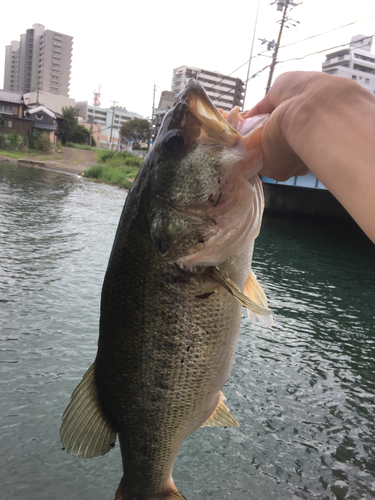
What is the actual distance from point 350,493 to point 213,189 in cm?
396

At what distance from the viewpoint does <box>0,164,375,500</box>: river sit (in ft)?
12.6

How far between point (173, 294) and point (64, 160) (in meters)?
59.0

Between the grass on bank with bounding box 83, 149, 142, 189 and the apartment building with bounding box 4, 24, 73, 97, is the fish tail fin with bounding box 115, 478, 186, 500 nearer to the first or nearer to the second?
the grass on bank with bounding box 83, 149, 142, 189

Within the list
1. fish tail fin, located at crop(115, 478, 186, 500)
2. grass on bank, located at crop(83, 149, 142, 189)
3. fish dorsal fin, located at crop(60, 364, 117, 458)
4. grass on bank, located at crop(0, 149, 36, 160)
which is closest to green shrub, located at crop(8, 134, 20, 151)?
grass on bank, located at crop(0, 149, 36, 160)

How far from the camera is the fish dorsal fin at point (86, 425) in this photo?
1.81m

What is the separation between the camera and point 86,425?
185 cm

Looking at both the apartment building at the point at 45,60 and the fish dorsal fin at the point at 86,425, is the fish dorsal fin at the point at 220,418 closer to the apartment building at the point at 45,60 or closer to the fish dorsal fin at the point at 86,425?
the fish dorsal fin at the point at 86,425

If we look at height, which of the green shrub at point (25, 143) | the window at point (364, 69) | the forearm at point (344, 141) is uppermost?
the window at point (364, 69)

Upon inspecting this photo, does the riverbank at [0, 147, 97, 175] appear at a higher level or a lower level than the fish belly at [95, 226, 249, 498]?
higher

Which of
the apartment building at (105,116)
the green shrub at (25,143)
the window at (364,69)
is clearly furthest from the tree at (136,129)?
the window at (364,69)

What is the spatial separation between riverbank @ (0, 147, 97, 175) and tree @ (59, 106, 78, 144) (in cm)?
801

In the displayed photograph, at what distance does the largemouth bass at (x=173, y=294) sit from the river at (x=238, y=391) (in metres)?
2.22

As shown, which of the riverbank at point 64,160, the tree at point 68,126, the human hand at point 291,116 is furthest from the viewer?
the tree at point 68,126

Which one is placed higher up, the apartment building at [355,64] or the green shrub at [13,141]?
the apartment building at [355,64]
